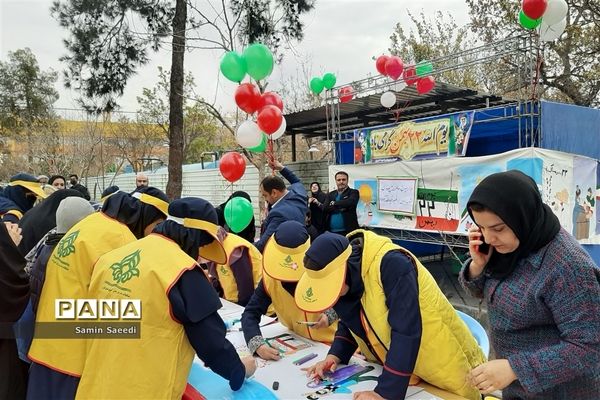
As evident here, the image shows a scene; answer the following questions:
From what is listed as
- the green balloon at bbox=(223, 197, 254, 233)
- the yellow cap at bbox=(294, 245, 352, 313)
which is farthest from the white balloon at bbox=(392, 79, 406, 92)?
the yellow cap at bbox=(294, 245, 352, 313)

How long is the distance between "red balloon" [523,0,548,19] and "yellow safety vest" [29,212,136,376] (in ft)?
15.3

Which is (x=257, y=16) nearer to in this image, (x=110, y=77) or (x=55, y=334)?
(x=110, y=77)

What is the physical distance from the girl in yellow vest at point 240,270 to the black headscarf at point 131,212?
69cm

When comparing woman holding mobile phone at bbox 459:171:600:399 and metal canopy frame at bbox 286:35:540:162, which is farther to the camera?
metal canopy frame at bbox 286:35:540:162

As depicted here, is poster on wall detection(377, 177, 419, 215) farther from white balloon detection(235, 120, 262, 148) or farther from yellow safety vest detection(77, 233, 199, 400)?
yellow safety vest detection(77, 233, 199, 400)

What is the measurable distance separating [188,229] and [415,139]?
15.2 ft

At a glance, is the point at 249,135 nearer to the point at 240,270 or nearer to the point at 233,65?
the point at 233,65

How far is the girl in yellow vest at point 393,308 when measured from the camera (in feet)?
4.33

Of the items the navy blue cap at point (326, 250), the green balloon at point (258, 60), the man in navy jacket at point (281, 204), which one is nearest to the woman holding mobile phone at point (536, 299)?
the navy blue cap at point (326, 250)

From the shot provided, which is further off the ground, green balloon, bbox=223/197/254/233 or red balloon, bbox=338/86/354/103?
red balloon, bbox=338/86/354/103

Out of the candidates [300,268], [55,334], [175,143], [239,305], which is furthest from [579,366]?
[175,143]

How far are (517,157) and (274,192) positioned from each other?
2648 mm

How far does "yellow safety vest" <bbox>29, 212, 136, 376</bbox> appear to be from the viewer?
141 centimetres

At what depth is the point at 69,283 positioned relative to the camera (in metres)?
1.50
